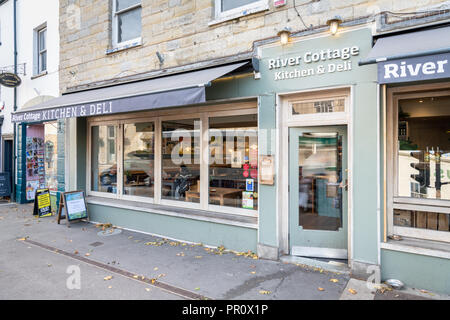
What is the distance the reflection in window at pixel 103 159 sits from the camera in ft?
26.4

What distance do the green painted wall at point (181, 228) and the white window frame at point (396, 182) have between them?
7.25ft

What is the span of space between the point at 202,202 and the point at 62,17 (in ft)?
23.4

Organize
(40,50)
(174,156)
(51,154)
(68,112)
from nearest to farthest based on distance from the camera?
1. (68,112)
2. (174,156)
3. (51,154)
4. (40,50)

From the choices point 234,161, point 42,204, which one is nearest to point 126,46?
point 234,161

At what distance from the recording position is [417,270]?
3.93 meters

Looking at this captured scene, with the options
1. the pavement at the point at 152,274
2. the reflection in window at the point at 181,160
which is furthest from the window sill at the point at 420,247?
Answer: the reflection in window at the point at 181,160

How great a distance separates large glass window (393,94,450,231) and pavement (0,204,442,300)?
1.13 m

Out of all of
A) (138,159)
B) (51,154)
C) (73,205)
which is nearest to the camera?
(138,159)

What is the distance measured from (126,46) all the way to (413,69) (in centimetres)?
612

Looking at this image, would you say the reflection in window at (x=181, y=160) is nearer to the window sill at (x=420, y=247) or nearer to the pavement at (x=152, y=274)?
the pavement at (x=152, y=274)

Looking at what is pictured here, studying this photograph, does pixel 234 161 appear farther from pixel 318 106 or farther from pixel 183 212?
pixel 318 106

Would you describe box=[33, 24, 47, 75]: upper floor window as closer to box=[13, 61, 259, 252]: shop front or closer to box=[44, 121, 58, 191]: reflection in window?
box=[44, 121, 58, 191]: reflection in window

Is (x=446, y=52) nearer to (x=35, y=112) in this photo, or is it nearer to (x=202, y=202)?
(x=202, y=202)

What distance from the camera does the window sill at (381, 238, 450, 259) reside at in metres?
3.80
